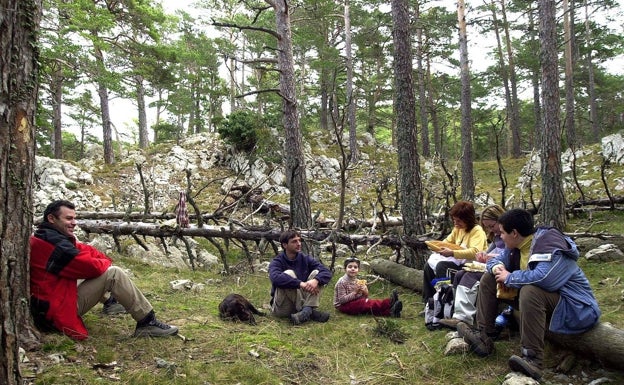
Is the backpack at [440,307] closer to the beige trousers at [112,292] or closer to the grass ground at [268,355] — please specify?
the grass ground at [268,355]

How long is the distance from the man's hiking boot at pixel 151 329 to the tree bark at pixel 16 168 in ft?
2.80

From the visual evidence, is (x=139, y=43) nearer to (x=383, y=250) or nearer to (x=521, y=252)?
(x=383, y=250)

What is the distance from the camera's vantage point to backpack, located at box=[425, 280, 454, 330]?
443 centimetres

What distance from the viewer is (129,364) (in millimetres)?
3270

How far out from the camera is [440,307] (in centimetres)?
450

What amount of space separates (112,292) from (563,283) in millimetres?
3980

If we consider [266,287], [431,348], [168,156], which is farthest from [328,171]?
[431,348]

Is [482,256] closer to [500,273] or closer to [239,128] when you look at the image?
[500,273]

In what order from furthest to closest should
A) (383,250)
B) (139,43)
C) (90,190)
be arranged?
1. (139,43)
2. (90,190)
3. (383,250)

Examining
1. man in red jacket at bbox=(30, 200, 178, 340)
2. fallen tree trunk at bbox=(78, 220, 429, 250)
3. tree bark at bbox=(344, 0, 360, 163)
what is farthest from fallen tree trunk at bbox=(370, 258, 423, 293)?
tree bark at bbox=(344, 0, 360, 163)

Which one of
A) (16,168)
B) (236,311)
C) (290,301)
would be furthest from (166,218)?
(16,168)

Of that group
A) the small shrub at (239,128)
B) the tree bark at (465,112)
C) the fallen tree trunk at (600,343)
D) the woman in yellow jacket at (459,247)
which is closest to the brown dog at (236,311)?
the woman in yellow jacket at (459,247)

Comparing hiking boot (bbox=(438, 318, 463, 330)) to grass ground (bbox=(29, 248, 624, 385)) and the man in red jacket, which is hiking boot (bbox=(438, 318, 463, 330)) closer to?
grass ground (bbox=(29, 248, 624, 385))

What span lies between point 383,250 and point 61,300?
7079 millimetres
